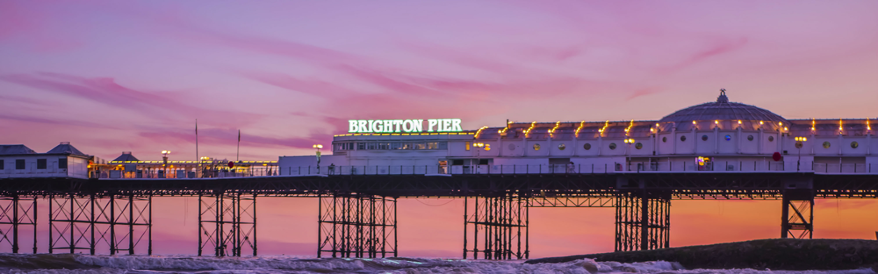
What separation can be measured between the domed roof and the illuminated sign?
74.8ft

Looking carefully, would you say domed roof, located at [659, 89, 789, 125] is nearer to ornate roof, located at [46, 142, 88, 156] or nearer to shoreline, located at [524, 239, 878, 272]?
shoreline, located at [524, 239, 878, 272]

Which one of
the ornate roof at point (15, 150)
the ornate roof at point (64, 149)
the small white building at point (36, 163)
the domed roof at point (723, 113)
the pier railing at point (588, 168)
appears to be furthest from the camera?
the ornate roof at point (15, 150)

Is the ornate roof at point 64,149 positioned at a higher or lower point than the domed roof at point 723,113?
lower

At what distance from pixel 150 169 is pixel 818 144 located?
75080 millimetres

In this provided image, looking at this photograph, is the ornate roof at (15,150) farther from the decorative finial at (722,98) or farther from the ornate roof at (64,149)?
the decorative finial at (722,98)

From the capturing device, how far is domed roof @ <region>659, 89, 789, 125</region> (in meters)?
105

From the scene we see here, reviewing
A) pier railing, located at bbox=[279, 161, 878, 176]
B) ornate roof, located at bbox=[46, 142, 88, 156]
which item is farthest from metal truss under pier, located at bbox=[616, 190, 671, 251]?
ornate roof, located at bbox=[46, 142, 88, 156]

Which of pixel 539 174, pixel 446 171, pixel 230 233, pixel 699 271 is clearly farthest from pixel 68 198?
pixel 699 271

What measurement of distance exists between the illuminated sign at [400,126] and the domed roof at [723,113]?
22.8 metres

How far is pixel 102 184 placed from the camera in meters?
120

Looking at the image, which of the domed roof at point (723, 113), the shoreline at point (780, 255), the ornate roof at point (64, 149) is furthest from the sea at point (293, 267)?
the ornate roof at point (64, 149)

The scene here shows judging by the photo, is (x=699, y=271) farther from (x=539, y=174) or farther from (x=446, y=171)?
(x=446, y=171)

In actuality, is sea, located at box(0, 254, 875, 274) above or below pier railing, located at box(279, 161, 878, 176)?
below

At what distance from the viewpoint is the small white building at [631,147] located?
334ft
